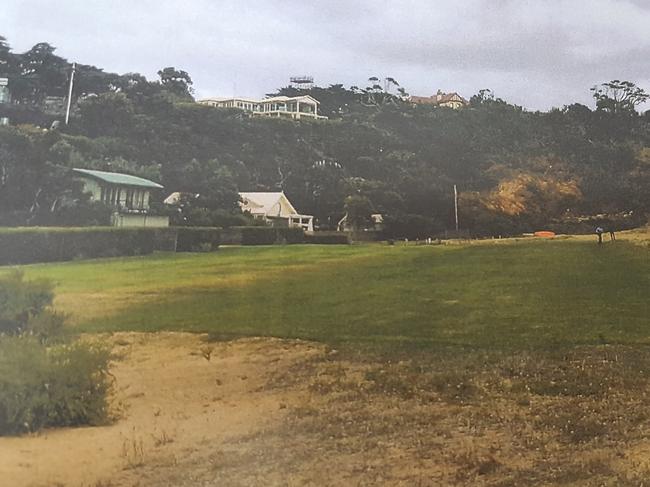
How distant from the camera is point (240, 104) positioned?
9.96 ft

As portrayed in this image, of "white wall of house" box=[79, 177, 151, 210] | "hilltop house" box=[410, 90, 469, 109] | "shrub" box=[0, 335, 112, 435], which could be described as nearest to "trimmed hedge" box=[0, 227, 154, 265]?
"white wall of house" box=[79, 177, 151, 210]

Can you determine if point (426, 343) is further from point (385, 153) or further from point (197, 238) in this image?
point (197, 238)

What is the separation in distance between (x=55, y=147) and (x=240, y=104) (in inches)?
32.2

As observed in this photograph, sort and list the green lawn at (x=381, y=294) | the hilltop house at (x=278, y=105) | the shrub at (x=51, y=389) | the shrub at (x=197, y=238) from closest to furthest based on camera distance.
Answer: the shrub at (x=51, y=389), the green lawn at (x=381, y=294), the shrub at (x=197, y=238), the hilltop house at (x=278, y=105)

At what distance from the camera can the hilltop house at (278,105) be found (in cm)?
Result: 303

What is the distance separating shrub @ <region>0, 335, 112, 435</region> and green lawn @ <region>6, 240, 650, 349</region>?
0.21 m

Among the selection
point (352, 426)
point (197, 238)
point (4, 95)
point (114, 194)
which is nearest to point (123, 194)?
point (114, 194)

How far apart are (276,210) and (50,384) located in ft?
3.74

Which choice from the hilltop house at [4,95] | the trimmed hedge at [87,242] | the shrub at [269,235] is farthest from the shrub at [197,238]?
the hilltop house at [4,95]

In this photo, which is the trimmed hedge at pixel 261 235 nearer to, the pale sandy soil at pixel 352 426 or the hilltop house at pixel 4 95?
the pale sandy soil at pixel 352 426

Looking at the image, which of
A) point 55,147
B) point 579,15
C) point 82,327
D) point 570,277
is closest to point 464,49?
point 579,15

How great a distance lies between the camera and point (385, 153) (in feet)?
9.85

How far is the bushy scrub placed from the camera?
248 centimetres

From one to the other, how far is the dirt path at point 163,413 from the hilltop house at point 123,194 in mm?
478
